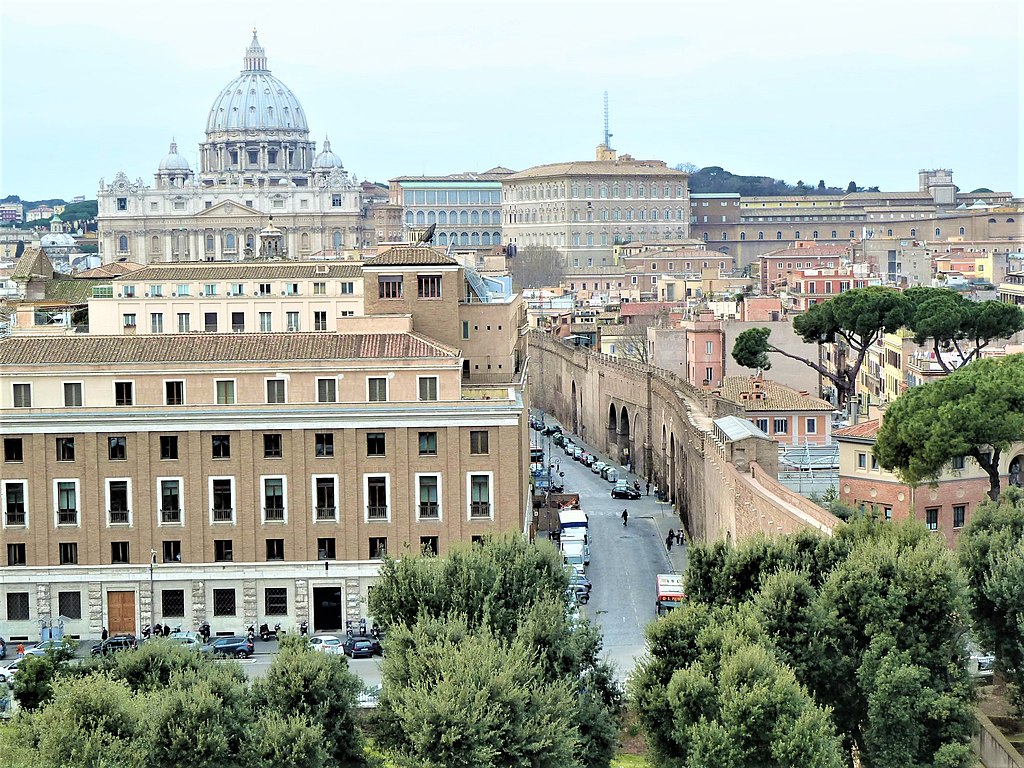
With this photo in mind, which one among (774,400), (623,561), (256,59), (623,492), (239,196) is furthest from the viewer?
(256,59)

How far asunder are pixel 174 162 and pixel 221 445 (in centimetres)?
10322

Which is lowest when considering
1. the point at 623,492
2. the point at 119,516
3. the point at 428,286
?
the point at 623,492

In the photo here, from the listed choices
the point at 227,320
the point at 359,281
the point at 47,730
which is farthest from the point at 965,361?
the point at 47,730

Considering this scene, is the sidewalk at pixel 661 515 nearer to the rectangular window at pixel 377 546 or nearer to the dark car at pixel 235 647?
the rectangular window at pixel 377 546

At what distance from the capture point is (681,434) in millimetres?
37500

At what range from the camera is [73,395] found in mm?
26547

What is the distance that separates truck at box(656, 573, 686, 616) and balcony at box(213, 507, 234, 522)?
20.2 feet

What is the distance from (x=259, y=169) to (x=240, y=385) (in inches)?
4194

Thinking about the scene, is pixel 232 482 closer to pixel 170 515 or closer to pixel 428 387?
pixel 170 515

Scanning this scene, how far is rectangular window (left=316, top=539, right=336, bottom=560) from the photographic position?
26531mm

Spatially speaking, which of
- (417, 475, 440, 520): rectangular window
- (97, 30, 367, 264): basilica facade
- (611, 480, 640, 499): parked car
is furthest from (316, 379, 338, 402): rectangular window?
(97, 30, 367, 264): basilica facade

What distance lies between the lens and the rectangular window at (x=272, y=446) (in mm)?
26406

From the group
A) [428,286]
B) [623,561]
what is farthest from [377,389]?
[623,561]

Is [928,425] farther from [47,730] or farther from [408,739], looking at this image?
[47,730]
